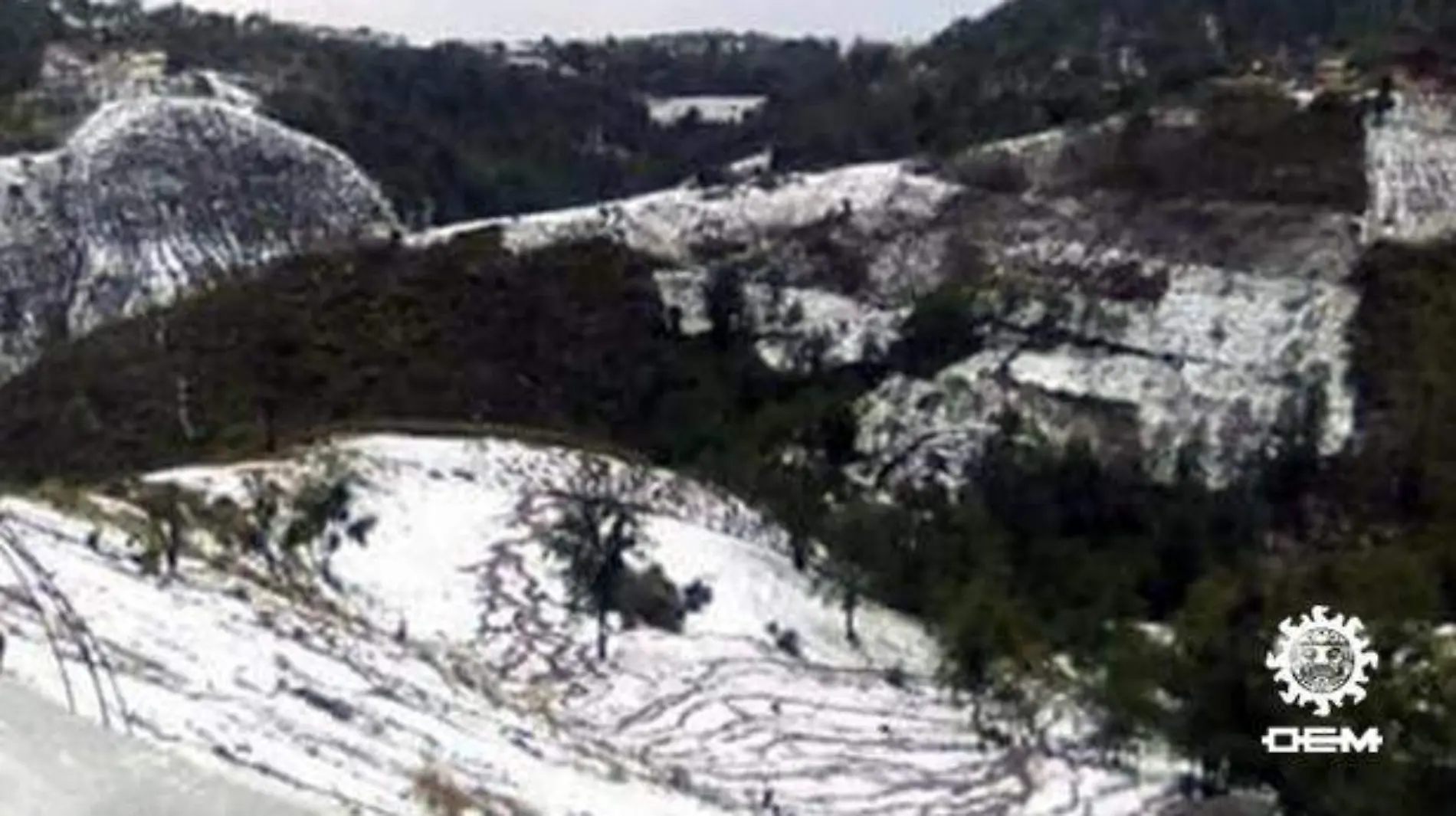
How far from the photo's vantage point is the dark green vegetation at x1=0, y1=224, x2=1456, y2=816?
1836 inches

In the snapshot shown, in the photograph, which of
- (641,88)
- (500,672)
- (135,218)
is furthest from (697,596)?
(641,88)

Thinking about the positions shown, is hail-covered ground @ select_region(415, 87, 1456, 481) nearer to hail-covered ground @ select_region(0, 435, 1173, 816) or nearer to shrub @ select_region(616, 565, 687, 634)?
hail-covered ground @ select_region(0, 435, 1173, 816)

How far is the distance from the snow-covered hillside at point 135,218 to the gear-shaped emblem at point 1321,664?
55.0m

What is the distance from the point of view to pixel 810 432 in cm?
5988

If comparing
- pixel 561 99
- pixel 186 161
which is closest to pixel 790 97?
pixel 561 99

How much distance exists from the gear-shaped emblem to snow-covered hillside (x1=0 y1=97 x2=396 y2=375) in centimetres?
5498

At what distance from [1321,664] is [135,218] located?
62.0 metres

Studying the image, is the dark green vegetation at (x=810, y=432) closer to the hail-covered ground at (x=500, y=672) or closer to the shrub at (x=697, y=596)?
the shrub at (x=697, y=596)

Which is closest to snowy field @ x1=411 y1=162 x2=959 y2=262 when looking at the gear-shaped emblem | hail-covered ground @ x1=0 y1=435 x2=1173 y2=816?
hail-covered ground @ x1=0 y1=435 x2=1173 y2=816

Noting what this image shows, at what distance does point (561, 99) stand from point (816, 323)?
85.6m

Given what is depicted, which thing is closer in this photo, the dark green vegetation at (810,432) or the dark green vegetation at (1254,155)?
the dark green vegetation at (810,432)

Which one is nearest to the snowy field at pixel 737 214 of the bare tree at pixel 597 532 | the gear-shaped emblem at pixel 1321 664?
the bare tree at pixel 597 532

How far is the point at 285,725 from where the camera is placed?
95.0ft

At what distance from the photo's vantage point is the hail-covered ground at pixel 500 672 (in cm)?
2872
